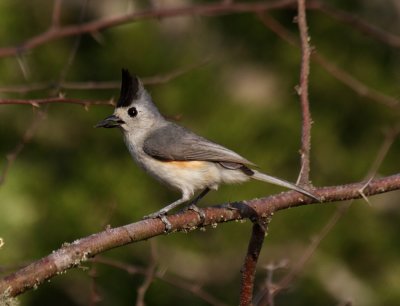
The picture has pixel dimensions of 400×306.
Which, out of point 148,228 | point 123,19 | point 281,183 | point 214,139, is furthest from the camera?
point 214,139

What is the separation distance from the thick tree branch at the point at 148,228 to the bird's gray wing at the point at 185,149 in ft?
2.42

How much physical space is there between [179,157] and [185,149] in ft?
0.27

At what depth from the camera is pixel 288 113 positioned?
6301mm

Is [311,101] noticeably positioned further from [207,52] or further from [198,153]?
[198,153]

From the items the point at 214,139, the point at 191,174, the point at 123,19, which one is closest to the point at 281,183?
the point at 191,174

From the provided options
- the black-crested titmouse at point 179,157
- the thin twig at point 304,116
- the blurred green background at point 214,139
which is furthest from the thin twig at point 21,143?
the thin twig at point 304,116

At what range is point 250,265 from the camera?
3.29 m

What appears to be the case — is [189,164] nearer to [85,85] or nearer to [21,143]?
[85,85]

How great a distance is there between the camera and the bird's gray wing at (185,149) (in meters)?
4.50

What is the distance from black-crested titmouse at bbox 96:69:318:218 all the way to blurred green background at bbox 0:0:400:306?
2.45 ft

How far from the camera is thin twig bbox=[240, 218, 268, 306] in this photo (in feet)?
10.6

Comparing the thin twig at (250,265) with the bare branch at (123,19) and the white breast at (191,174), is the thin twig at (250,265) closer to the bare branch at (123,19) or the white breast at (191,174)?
the white breast at (191,174)

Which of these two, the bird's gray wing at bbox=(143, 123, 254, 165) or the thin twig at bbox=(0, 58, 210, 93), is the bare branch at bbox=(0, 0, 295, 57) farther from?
the bird's gray wing at bbox=(143, 123, 254, 165)

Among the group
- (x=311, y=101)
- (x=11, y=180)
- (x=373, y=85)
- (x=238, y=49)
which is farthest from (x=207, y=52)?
(x=11, y=180)
